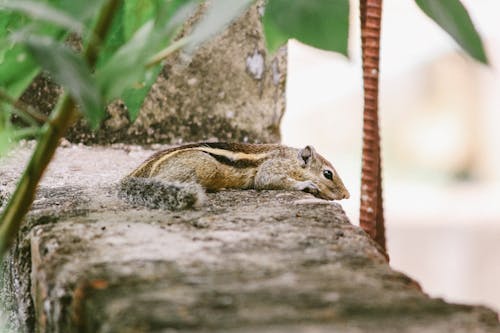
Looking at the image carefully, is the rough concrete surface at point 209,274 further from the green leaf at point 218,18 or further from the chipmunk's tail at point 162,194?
the green leaf at point 218,18

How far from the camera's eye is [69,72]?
74cm

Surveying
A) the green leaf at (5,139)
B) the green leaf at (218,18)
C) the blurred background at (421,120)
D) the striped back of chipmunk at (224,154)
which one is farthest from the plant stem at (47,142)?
the blurred background at (421,120)

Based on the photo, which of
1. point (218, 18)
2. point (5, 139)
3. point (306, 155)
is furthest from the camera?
point (306, 155)

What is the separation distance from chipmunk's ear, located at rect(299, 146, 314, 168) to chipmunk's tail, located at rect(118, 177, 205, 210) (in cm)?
83

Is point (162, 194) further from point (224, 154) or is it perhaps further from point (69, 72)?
point (69, 72)

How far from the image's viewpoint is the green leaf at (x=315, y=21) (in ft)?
2.62

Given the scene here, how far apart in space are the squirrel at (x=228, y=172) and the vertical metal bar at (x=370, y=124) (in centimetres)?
30

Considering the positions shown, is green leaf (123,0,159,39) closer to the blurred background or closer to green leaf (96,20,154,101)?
green leaf (96,20,154,101)

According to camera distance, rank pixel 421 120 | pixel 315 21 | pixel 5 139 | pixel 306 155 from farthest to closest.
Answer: pixel 421 120, pixel 306 155, pixel 5 139, pixel 315 21

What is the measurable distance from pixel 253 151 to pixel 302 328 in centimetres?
150

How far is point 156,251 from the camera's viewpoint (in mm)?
1136

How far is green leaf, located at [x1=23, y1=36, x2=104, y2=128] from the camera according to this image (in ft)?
2.41

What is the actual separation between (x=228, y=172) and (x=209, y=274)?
1.10m

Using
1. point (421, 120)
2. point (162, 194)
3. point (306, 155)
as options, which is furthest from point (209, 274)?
point (421, 120)
